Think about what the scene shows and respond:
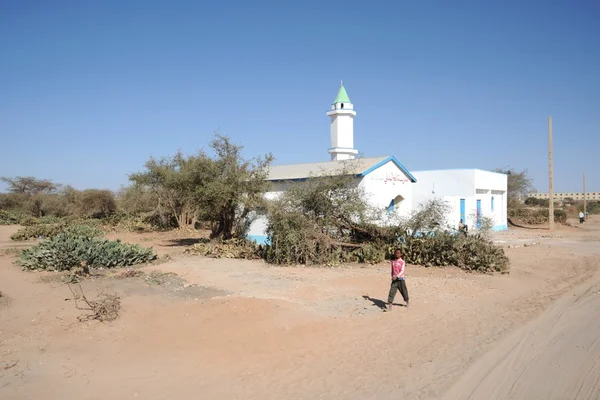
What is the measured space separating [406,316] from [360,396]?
11.7ft

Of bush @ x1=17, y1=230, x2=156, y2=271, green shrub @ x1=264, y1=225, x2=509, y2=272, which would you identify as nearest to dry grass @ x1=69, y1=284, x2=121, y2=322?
bush @ x1=17, y1=230, x2=156, y2=271

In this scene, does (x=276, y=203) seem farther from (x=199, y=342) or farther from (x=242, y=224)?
(x=199, y=342)

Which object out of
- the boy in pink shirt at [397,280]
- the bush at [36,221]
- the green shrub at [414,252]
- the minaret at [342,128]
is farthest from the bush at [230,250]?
the bush at [36,221]

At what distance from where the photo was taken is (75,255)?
13250 mm

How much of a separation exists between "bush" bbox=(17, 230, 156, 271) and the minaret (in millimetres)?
17022

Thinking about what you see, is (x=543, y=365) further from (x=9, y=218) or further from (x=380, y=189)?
(x=9, y=218)

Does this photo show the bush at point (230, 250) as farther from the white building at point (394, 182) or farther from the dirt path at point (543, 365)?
the dirt path at point (543, 365)

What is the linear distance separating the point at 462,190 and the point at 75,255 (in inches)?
869

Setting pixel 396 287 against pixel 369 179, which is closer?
pixel 396 287

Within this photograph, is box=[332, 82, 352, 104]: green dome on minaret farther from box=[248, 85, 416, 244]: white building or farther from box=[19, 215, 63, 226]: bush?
box=[19, 215, 63, 226]: bush

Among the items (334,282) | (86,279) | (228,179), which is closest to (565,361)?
(334,282)

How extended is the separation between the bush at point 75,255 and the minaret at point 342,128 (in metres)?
17.0

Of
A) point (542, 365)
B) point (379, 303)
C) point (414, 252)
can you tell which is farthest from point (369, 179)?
point (542, 365)

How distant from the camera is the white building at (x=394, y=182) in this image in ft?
68.2
